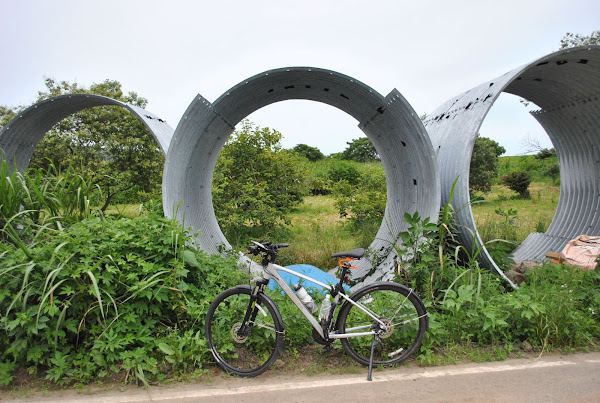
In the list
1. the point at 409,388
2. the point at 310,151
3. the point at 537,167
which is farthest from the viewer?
the point at 310,151

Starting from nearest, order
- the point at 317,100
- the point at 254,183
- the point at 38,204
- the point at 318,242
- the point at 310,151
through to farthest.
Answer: the point at 38,204 < the point at 317,100 < the point at 318,242 < the point at 254,183 < the point at 310,151

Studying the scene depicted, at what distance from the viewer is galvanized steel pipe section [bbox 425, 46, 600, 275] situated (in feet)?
17.3

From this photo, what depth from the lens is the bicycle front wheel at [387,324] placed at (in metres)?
3.61

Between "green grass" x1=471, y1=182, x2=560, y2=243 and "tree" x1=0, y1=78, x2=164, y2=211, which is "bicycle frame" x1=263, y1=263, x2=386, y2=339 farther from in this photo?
"tree" x1=0, y1=78, x2=164, y2=211

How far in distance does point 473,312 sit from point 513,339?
442 mm

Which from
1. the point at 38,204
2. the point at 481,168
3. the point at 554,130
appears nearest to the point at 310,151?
the point at 481,168

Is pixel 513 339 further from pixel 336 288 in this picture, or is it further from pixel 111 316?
pixel 111 316

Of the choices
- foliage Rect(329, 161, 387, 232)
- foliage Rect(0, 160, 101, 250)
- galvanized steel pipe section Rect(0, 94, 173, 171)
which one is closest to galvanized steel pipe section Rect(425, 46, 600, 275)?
foliage Rect(329, 161, 387, 232)

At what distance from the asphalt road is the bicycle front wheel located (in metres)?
0.17

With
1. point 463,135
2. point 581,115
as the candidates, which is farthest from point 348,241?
point 581,115

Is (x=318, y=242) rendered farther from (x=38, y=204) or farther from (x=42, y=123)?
(x=42, y=123)

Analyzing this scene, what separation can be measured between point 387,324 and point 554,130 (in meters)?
5.70

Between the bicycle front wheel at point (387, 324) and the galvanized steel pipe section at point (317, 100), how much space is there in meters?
1.36

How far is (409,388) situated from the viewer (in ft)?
10.9
